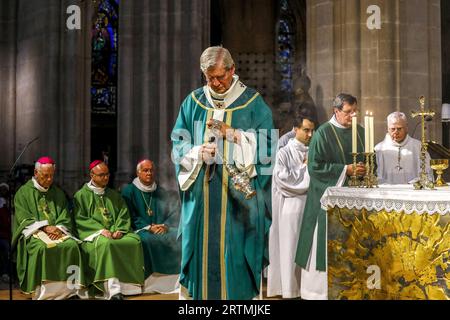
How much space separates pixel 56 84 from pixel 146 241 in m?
3.98

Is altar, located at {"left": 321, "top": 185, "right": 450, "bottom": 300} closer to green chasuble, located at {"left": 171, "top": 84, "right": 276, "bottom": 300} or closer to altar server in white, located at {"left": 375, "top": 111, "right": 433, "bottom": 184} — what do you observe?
altar server in white, located at {"left": 375, "top": 111, "right": 433, "bottom": 184}

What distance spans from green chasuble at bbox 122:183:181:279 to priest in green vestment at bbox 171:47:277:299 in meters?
3.19

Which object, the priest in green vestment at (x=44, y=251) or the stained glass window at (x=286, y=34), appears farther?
the stained glass window at (x=286, y=34)

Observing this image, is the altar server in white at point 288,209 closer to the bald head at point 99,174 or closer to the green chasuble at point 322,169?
the green chasuble at point 322,169

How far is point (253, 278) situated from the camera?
17.4ft

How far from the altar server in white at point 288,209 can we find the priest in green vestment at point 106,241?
138cm

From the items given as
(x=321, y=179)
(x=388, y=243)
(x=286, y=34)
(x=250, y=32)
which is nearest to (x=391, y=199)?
(x=388, y=243)

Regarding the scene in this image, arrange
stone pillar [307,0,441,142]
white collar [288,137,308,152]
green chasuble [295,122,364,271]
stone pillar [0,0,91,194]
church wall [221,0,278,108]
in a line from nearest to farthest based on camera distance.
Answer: green chasuble [295,122,364,271]
white collar [288,137,308,152]
stone pillar [307,0,441,142]
stone pillar [0,0,91,194]
church wall [221,0,278,108]

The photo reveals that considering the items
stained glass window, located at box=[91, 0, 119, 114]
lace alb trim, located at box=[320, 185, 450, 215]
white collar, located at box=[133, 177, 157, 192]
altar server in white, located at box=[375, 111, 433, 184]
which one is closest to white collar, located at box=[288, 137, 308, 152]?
altar server in white, located at box=[375, 111, 433, 184]

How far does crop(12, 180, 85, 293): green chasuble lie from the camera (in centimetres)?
780

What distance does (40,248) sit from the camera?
25.6 feet

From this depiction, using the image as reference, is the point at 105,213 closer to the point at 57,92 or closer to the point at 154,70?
the point at 154,70

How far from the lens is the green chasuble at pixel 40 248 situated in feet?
25.6

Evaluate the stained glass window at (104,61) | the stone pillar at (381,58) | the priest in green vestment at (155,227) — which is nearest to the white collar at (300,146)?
the priest in green vestment at (155,227)
